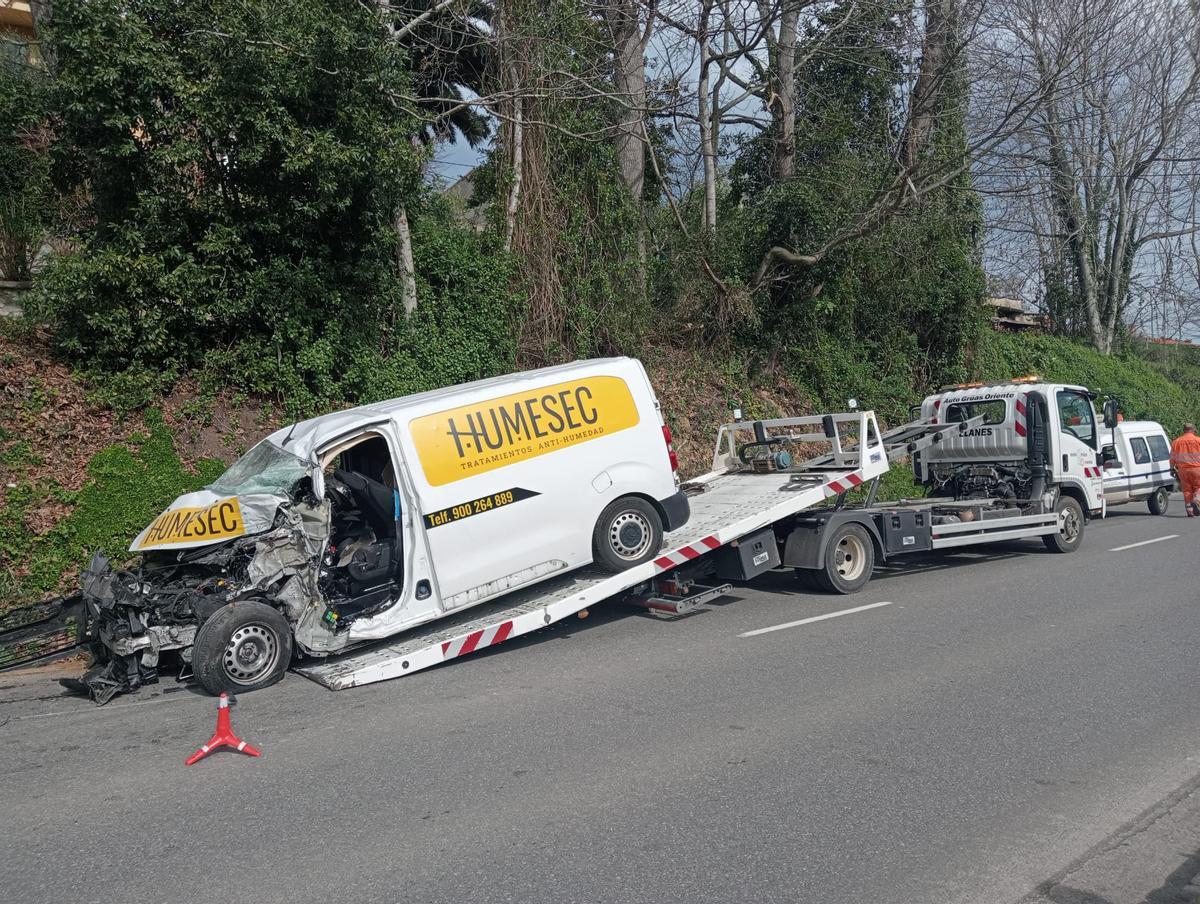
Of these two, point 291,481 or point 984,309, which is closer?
point 291,481

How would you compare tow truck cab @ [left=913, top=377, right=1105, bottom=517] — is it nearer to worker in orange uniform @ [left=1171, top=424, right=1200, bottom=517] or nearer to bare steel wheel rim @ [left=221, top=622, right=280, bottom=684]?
worker in orange uniform @ [left=1171, top=424, right=1200, bottom=517]

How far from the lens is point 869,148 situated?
20812 millimetres

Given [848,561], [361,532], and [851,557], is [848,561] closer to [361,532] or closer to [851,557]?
[851,557]

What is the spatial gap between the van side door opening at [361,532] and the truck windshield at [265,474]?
10.2 inches

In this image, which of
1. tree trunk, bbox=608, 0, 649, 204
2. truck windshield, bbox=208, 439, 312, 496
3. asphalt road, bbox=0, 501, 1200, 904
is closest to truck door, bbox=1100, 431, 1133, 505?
asphalt road, bbox=0, 501, 1200, 904

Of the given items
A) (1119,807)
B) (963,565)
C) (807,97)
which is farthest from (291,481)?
(807,97)

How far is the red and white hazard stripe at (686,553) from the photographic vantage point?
8.48 metres

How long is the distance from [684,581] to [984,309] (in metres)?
18.6


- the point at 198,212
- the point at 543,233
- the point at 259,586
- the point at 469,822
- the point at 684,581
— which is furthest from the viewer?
the point at 543,233

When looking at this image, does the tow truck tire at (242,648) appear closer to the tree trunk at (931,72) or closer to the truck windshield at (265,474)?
the truck windshield at (265,474)

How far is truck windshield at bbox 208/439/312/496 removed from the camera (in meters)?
7.42

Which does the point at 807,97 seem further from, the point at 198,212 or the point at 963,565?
the point at 198,212

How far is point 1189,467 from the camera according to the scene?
17.4 meters

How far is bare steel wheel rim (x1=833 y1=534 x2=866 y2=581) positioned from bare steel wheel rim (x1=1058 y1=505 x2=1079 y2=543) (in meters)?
4.09
